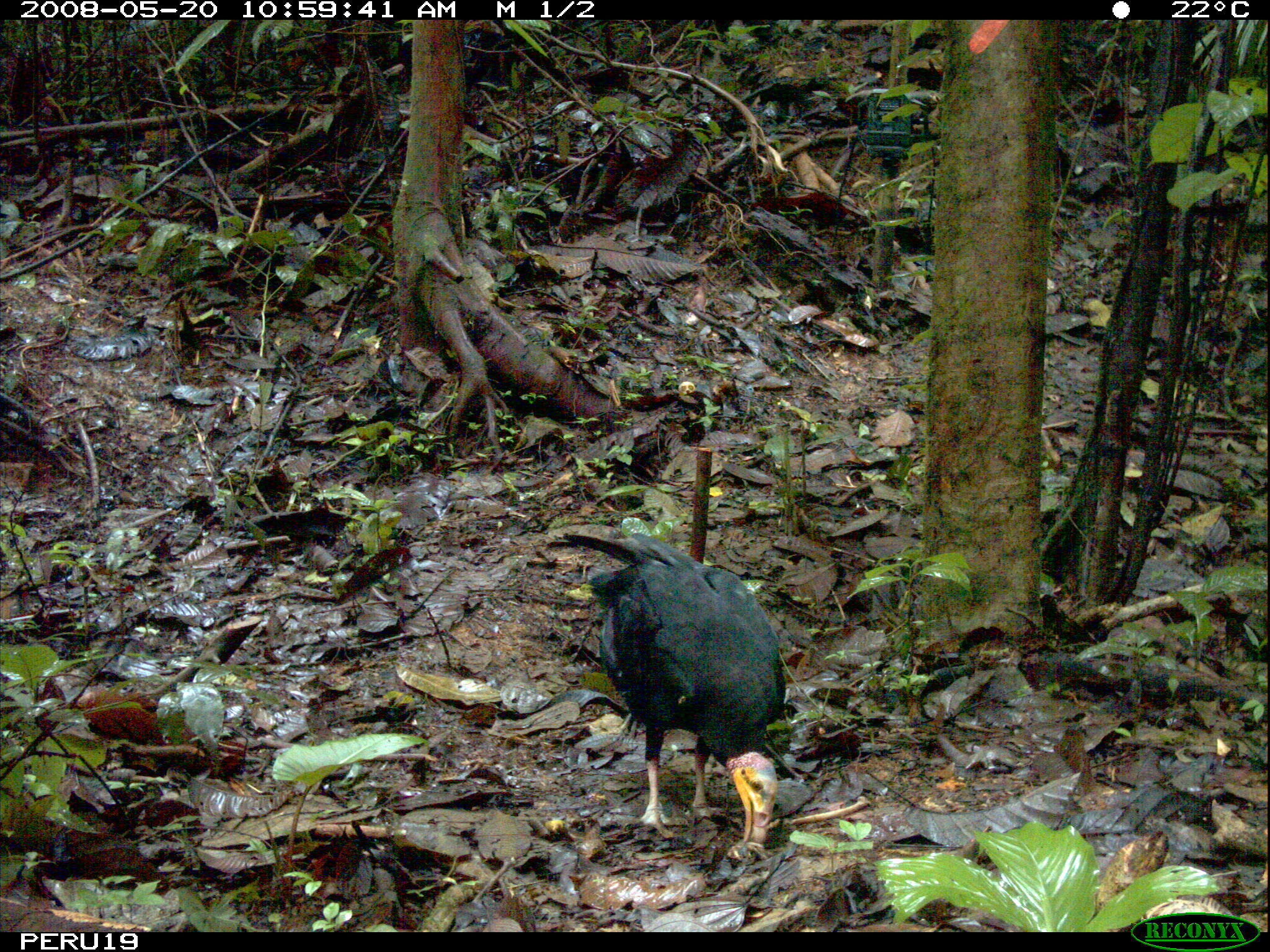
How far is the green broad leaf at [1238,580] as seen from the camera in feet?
7.55

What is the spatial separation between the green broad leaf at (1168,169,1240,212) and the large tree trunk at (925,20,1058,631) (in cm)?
90

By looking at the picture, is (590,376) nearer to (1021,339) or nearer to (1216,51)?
(1021,339)

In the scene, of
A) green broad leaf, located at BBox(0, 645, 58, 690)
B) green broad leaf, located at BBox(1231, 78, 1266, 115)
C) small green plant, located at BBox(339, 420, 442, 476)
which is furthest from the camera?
small green plant, located at BBox(339, 420, 442, 476)

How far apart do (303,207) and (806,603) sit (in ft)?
16.1

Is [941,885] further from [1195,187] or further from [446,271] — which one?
[446,271]

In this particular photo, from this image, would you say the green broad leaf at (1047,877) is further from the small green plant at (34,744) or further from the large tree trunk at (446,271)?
the large tree trunk at (446,271)

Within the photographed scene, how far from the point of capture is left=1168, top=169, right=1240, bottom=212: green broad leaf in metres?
2.22

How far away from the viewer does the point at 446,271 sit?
5637 millimetres

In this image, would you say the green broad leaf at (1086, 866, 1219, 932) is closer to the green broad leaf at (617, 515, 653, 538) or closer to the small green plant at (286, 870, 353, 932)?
the small green plant at (286, 870, 353, 932)

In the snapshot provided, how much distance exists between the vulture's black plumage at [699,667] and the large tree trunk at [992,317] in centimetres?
82

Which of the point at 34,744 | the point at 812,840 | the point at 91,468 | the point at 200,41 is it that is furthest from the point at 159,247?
the point at 812,840

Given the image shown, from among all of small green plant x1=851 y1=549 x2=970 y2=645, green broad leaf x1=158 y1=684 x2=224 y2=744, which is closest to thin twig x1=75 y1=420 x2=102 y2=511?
green broad leaf x1=158 y1=684 x2=224 y2=744

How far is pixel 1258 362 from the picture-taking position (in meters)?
2.82
